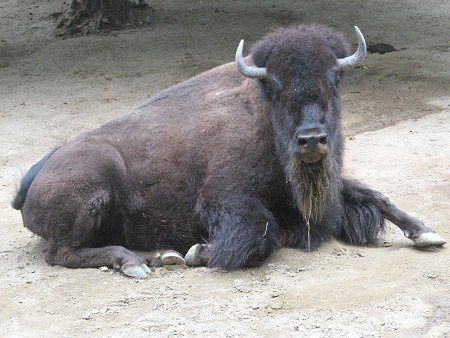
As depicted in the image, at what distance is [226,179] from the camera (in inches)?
210

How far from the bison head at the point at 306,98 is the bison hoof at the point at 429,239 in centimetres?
62

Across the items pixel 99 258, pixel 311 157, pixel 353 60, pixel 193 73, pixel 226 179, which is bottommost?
pixel 99 258

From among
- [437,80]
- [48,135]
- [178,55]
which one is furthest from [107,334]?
[178,55]

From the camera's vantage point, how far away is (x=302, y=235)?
535 centimetres

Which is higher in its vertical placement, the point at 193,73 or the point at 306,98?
the point at 306,98

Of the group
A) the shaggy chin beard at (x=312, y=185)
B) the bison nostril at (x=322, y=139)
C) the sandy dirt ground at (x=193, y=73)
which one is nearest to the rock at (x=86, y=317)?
the sandy dirt ground at (x=193, y=73)

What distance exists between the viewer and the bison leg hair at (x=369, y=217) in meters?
5.45

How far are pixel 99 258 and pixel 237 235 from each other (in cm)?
94

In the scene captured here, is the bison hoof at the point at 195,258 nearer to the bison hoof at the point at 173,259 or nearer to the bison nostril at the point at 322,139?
the bison hoof at the point at 173,259

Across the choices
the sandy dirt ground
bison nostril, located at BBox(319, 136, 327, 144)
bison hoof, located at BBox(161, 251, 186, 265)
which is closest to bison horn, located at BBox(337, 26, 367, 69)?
bison nostril, located at BBox(319, 136, 327, 144)

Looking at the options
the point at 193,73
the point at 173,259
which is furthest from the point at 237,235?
the point at 193,73

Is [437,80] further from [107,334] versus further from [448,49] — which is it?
[107,334]

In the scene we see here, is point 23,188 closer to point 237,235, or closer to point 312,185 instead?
point 237,235

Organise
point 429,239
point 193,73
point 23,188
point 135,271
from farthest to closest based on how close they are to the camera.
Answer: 1. point 193,73
2. point 23,188
3. point 429,239
4. point 135,271
